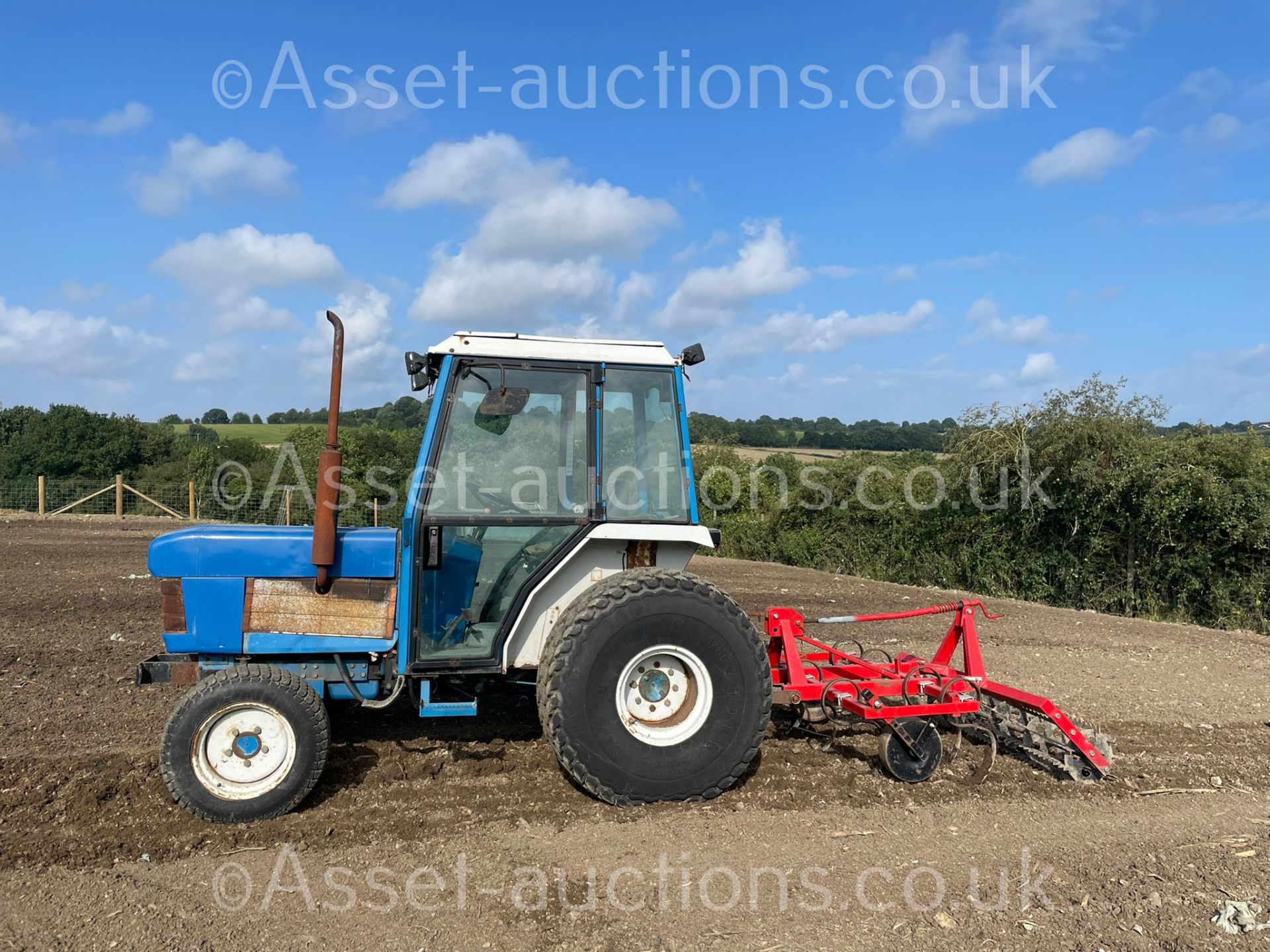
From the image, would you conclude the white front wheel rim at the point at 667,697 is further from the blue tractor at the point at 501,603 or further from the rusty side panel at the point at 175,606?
the rusty side panel at the point at 175,606

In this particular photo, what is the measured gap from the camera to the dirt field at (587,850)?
133 inches

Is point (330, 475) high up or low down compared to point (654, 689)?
up

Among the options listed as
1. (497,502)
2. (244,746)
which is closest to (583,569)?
(497,502)

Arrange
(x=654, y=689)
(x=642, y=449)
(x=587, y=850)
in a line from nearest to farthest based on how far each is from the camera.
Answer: (x=587, y=850) < (x=654, y=689) < (x=642, y=449)

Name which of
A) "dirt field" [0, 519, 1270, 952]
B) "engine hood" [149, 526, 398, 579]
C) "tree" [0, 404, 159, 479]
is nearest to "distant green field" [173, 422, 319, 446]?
"tree" [0, 404, 159, 479]

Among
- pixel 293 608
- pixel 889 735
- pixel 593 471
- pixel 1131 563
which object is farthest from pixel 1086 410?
pixel 293 608

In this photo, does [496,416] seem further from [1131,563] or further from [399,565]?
[1131,563]

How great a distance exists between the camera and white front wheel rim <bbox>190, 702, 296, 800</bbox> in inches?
164

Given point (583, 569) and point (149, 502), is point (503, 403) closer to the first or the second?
point (583, 569)

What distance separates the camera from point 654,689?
4562 millimetres

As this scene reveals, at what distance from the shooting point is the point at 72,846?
389 centimetres

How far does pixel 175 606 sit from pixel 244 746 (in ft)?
2.67

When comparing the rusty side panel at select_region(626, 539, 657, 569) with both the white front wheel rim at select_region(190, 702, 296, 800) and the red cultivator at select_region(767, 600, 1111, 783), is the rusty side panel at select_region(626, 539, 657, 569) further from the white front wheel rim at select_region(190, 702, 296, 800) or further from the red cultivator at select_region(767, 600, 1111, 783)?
the white front wheel rim at select_region(190, 702, 296, 800)

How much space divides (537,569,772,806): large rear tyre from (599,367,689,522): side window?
1.32 ft
